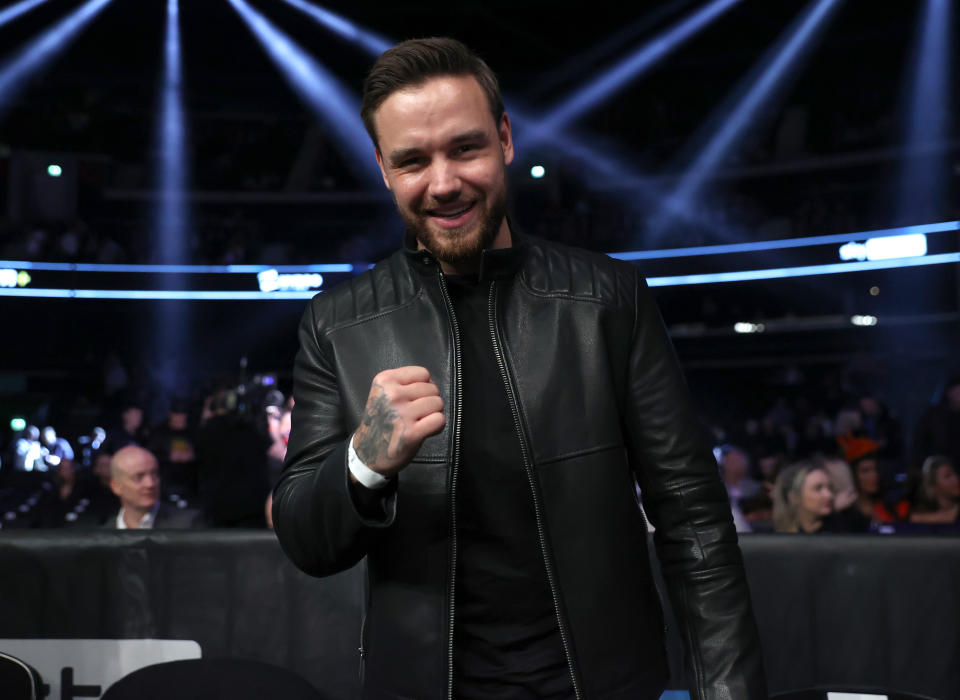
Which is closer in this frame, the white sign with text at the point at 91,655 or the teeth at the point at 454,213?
the teeth at the point at 454,213

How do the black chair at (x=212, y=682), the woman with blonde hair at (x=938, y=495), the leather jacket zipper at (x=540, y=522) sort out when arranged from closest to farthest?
the leather jacket zipper at (x=540, y=522), the black chair at (x=212, y=682), the woman with blonde hair at (x=938, y=495)

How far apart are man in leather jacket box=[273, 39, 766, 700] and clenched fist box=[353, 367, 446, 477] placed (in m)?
0.09

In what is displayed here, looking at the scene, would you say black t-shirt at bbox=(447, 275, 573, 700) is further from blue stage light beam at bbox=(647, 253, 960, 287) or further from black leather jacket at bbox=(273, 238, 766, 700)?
blue stage light beam at bbox=(647, 253, 960, 287)

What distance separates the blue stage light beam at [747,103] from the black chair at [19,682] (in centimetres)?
1397

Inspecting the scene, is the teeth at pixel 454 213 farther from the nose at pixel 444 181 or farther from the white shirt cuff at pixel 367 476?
the white shirt cuff at pixel 367 476

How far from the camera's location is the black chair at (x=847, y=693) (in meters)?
2.65

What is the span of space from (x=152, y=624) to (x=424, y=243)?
7.16ft

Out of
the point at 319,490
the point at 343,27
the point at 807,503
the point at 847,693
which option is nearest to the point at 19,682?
the point at 319,490

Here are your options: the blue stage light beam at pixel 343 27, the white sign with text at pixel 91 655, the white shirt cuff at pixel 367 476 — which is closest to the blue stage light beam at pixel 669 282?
the blue stage light beam at pixel 343 27

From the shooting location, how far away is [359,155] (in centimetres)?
1631

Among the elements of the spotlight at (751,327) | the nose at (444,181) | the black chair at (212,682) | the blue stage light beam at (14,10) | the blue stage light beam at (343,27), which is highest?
the blue stage light beam at (343,27)

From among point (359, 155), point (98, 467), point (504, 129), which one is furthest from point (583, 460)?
point (359, 155)

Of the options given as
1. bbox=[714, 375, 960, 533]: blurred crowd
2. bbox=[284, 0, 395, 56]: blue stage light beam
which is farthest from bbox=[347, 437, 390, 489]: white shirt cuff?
bbox=[284, 0, 395, 56]: blue stage light beam

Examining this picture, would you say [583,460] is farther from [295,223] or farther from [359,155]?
[295,223]
